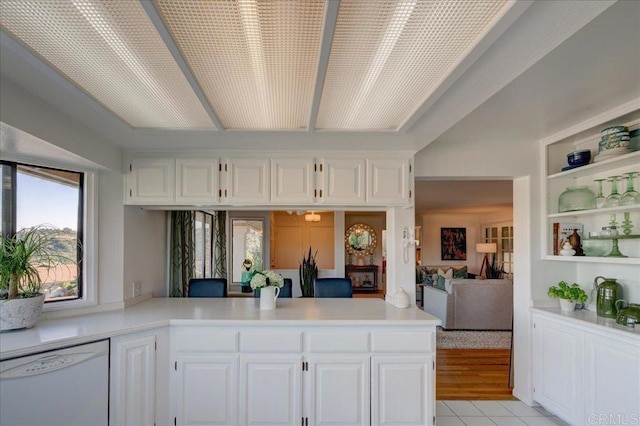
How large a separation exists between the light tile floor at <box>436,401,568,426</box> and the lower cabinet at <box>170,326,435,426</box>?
0.62 metres

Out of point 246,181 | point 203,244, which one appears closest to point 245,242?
point 203,244

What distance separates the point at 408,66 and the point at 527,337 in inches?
113

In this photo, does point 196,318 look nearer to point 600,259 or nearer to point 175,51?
point 175,51

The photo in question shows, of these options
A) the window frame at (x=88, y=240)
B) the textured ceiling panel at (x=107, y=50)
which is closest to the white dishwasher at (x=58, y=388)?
the window frame at (x=88, y=240)

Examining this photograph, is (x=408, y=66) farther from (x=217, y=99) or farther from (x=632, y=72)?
(x=632, y=72)

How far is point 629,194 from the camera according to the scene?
250cm

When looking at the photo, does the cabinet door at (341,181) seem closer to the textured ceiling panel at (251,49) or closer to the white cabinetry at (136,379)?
the textured ceiling panel at (251,49)

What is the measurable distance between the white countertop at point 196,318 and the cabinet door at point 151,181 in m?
0.90

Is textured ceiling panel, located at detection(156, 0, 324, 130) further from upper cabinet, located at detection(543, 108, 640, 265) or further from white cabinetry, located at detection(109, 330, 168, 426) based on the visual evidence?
upper cabinet, located at detection(543, 108, 640, 265)

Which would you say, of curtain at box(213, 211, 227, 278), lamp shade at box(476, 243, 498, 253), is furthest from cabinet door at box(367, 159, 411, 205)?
lamp shade at box(476, 243, 498, 253)

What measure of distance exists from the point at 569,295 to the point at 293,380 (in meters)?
2.32

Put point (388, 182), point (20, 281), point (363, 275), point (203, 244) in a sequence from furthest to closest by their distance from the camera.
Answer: point (363, 275) → point (203, 244) → point (388, 182) → point (20, 281)

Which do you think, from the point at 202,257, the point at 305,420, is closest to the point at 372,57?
the point at 305,420

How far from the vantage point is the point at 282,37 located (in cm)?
140
